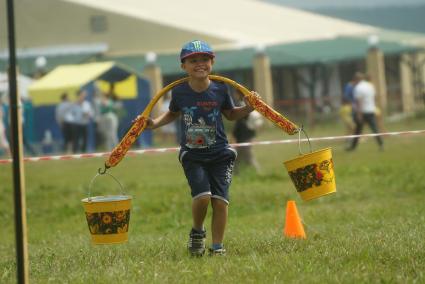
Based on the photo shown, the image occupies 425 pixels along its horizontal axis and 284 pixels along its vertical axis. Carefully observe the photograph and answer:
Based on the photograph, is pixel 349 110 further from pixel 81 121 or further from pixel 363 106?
pixel 81 121

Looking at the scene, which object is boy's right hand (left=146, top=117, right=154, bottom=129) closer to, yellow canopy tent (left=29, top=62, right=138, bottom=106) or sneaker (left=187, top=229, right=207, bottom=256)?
sneaker (left=187, top=229, right=207, bottom=256)

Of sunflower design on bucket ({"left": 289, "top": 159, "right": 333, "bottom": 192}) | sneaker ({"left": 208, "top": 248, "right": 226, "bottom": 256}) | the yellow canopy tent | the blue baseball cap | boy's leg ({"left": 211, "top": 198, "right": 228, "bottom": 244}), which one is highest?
the yellow canopy tent

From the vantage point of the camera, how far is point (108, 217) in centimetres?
773

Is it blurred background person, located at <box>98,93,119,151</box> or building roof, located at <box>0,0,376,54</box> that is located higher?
building roof, located at <box>0,0,376,54</box>

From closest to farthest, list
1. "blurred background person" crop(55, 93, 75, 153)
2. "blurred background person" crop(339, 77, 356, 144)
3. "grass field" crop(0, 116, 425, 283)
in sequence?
"grass field" crop(0, 116, 425, 283), "blurred background person" crop(339, 77, 356, 144), "blurred background person" crop(55, 93, 75, 153)

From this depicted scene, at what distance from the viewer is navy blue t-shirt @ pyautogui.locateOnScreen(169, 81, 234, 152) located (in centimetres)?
784

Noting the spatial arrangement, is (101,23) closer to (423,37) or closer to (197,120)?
(423,37)

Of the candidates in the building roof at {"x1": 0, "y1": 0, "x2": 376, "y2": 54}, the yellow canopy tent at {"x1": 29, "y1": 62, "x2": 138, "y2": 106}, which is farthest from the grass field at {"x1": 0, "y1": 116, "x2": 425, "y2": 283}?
the building roof at {"x1": 0, "y1": 0, "x2": 376, "y2": 54}

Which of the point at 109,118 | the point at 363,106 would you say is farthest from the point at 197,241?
the point at 109,118

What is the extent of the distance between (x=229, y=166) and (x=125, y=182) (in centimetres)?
1013

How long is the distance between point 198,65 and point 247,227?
3.82 meters

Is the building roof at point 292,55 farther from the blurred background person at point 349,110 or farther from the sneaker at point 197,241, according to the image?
the sneaker at point 197,241

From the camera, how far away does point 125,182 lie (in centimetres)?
1800

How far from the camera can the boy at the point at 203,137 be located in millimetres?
7828
